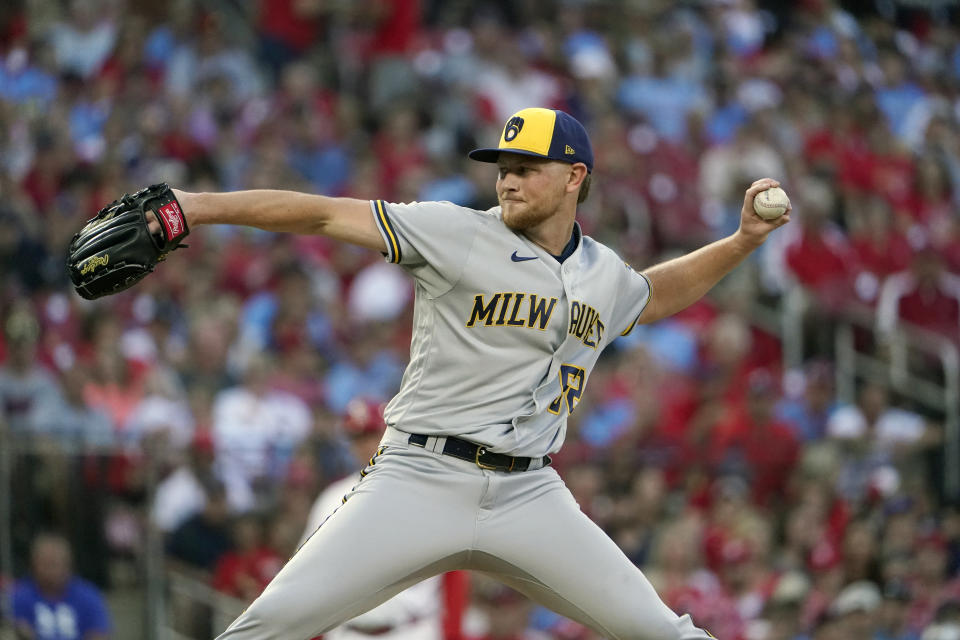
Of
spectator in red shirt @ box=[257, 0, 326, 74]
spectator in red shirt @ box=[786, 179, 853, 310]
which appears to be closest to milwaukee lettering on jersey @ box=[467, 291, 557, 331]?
spectator in red shirt @ box=[786, 179, 853, 310]

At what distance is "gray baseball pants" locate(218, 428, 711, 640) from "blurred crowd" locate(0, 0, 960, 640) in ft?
10.9

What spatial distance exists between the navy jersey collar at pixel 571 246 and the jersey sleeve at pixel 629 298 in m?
0.19

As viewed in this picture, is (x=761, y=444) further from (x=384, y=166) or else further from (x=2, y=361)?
(x=2, y=361)

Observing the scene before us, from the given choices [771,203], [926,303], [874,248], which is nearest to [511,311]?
[771,203]

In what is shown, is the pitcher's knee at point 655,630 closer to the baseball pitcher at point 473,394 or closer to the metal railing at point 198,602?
the baseball pitcher at point 473,394

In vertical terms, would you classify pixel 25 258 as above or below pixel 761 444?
above

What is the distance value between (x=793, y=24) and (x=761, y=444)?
7.62 meters

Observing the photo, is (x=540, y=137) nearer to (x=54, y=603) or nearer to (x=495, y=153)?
(x=495, y=153)

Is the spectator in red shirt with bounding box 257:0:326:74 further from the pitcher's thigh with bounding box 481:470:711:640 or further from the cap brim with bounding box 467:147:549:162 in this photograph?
the pitcher's thigh with bounding box 481:470:711:640

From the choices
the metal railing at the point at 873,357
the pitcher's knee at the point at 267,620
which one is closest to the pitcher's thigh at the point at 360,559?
the pitcher's knee at the point at 267,620

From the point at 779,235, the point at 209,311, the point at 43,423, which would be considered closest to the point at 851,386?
the point at 779,235

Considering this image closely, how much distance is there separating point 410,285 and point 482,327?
605 cm

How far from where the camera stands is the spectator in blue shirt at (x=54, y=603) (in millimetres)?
7453

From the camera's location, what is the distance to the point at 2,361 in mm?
8844
